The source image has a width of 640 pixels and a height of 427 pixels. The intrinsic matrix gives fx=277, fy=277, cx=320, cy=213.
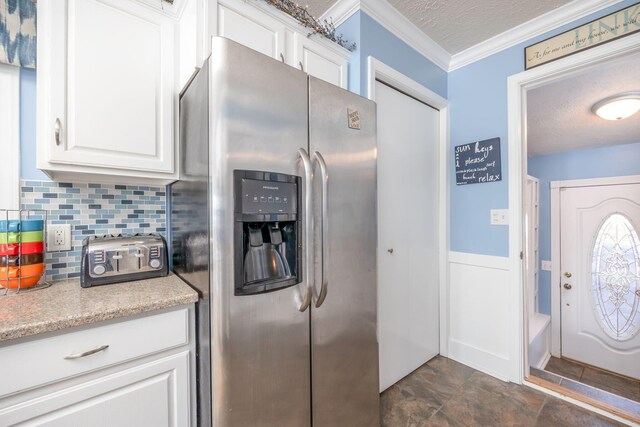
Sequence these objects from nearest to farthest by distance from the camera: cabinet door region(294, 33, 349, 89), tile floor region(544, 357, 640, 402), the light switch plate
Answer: cabinet door region(294, 33, 349, 89)
the light switch plate
tile floor region(544, 357, 640, 402)

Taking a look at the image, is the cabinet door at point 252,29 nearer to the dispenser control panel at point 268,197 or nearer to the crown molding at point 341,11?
the crown molding at point 341,11

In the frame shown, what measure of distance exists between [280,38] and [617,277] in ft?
15.3

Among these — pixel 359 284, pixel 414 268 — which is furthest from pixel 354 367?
pixel 414 268

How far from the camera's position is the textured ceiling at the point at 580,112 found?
2.04 meters

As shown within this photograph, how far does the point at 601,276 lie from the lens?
350 centimetres

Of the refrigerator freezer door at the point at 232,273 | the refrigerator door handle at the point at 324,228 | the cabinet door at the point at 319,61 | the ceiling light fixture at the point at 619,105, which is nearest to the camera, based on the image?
the refrigerator freezer door at the point at 232,273

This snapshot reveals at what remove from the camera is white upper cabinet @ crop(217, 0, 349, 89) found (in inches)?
47.4

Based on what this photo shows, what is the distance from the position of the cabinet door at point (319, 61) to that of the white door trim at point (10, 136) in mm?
1216

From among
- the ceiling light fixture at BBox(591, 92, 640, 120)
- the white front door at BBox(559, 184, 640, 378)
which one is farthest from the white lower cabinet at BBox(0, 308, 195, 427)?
the white front door at BBox(559, 184, 640, 378)

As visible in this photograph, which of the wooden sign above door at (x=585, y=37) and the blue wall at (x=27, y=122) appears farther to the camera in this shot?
the wooden sign above door at (x=585, y=37)

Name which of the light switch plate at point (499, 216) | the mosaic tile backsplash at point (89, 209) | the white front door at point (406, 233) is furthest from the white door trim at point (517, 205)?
the mosaic tile backsplash at point (89, 209)

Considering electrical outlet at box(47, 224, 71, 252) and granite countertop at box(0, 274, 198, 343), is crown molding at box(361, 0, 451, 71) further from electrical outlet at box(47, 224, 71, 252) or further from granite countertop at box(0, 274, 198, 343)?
electrical outlet at box(47, 224, 71, 252)

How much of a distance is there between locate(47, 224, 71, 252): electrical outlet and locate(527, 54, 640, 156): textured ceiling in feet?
9.62

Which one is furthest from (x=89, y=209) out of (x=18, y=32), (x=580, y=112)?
(x=580, y=112)
